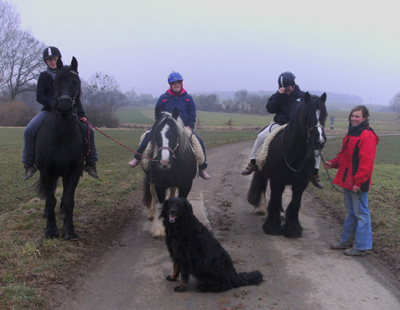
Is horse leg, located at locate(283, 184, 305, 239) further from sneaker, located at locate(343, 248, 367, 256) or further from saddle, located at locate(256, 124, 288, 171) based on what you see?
sneaker, located at locate(343, 248, 367, 256)

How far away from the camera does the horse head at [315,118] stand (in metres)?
5.66

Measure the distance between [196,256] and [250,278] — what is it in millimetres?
773

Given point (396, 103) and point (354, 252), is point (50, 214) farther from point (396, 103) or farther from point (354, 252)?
point (396, 103)

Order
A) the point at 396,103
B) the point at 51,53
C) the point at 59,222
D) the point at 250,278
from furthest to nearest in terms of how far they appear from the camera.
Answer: the point at 396,103 < the point at 59,222 < the point at 51,53 < the point at 250,278

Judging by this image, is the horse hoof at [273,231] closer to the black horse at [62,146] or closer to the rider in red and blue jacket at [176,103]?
the rider in red and blue jacket at [176,103]

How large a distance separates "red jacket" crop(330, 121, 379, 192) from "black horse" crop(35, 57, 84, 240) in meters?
4.46

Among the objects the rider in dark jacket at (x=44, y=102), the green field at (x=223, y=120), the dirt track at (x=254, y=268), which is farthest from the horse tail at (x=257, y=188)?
the green field at (x=223, y=120)

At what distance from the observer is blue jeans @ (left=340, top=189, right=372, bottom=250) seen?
5684mm

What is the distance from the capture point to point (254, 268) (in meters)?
5.11

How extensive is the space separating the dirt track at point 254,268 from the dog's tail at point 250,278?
7cm

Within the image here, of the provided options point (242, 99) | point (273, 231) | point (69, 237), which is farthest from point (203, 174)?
point (242, 99)

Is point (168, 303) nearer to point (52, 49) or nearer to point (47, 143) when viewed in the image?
point (47, 143)

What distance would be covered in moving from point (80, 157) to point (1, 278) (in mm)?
2309

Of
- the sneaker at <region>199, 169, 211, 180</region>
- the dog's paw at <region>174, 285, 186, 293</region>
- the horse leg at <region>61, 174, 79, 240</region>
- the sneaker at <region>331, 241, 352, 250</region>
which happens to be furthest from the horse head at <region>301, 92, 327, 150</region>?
the horse leg at <region>61, 174, 79, 240</region>
